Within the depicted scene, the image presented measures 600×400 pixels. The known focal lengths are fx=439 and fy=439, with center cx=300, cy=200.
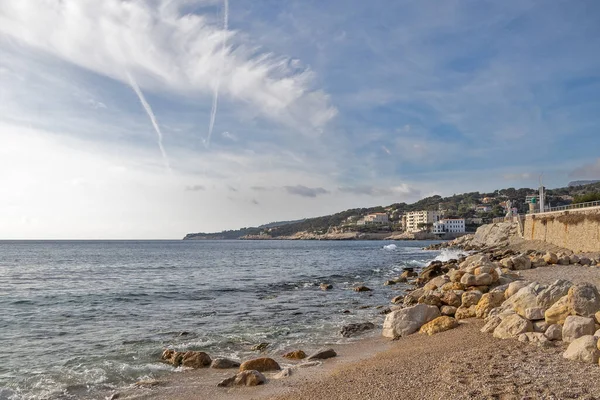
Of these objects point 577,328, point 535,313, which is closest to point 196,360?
point 535,313

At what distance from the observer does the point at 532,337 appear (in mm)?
9609

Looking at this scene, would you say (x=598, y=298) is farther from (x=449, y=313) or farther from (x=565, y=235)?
(x=565, y=235)

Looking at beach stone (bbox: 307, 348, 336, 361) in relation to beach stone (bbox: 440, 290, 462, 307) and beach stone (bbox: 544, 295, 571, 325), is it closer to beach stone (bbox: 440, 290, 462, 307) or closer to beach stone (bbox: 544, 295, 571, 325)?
beach stone (bbox: 544, 295, 571, 325)

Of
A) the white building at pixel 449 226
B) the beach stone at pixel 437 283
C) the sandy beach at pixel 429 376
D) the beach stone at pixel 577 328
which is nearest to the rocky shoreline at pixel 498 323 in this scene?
the beach stone at pixel 577 328

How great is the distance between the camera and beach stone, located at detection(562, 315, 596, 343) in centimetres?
892

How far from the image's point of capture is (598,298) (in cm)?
1011

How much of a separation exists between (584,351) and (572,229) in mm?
35796

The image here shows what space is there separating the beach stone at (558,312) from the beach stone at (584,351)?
2047 millimetres

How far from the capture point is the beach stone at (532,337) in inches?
368

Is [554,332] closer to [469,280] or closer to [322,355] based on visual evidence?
[322,355]

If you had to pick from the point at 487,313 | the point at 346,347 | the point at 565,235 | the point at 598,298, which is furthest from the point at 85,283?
the point at 565,235

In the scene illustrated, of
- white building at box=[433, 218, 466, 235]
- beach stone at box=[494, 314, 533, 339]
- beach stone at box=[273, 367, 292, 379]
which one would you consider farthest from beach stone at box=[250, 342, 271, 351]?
white building at box=[433, 218, 466, 235]

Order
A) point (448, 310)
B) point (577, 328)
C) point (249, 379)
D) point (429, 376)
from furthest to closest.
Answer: point (448, 310)
point (249, 379)
point (577, 328)
point (429, 376)

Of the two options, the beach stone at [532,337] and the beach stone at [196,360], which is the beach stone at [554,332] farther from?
the beach stone at [196,360]
